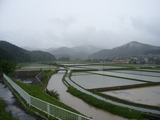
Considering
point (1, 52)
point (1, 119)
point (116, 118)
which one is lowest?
point (116, 118)

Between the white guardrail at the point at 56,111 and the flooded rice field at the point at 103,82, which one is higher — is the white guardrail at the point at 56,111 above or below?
above

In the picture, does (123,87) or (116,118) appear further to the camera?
(123,87)

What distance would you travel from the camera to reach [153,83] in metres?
18.7

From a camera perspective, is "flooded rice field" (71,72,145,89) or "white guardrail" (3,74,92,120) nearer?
"white guardrail" (3,74,92,120)

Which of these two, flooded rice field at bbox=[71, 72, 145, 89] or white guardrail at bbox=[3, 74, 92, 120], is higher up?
white guardrail at bbox=[3, 74, 92, 120]

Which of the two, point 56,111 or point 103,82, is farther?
point 103,82

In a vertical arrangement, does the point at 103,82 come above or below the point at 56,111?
below

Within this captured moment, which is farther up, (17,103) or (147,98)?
(17,103)

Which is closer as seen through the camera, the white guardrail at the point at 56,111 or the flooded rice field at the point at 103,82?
the white guardrail at the point at 56,111

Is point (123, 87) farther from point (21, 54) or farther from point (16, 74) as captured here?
point (21, 54)

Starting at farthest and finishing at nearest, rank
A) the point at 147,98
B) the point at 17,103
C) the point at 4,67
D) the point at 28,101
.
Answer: the point at 4,67, the point at 147,98, the point at 17,103, the point at 28,101

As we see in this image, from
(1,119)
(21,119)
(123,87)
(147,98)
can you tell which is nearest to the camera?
(1,119)

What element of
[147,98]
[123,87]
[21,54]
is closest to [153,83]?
[123,87]

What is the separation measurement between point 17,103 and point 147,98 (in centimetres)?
990
